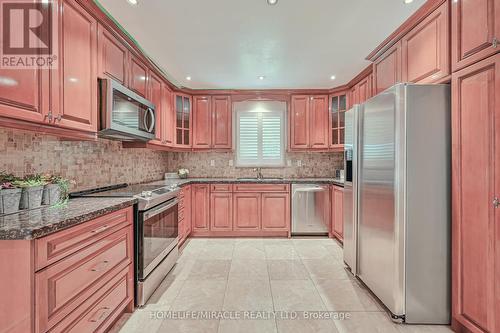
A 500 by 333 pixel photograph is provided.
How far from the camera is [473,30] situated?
1.62m

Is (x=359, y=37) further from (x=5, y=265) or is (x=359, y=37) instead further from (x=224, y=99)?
(x=5, y=265)

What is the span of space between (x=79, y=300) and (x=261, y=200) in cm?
293

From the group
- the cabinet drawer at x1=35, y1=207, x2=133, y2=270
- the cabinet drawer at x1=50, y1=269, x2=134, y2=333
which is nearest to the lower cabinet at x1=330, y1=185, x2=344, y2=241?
the cabinet drawer at x1=50, y1=269, x2=134, y2=333

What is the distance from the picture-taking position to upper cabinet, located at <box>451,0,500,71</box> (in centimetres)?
148

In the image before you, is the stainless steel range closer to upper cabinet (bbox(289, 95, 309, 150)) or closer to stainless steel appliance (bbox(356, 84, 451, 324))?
stainless steel appliance (bbox(356, 84, 451, 324))

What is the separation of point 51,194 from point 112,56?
4.41 feet

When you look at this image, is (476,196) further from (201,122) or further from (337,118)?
(201,122)

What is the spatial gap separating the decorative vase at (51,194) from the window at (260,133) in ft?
10.2

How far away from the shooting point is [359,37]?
2568 mm

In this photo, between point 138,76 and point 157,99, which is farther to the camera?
point 157,99

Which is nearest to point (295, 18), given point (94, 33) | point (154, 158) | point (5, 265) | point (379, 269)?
point (94, 33)

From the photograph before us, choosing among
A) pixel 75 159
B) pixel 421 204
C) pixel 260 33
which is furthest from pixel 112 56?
pixel 421 204

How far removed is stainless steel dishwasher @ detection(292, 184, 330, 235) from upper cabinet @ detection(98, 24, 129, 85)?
2.87 m

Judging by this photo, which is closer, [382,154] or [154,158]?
[382,154]
